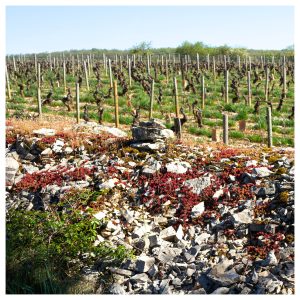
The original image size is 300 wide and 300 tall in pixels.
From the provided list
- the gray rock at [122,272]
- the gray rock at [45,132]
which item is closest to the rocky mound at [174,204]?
the gray rock at [122,272]

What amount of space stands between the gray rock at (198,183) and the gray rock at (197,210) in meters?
0.40

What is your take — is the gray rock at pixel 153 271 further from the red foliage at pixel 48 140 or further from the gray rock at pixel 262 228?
the red foliage at pixel 48 140

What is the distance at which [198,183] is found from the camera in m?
7.56

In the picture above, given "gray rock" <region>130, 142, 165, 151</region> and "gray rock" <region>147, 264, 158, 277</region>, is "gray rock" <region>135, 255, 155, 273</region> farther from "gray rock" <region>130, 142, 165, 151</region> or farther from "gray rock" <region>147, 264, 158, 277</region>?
"gray rock" <region>130, 142, 165, 151</region>

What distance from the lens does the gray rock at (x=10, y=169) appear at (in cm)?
864

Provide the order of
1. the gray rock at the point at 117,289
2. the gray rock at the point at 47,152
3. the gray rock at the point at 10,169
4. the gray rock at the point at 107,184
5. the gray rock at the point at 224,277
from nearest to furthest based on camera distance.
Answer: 1. the gray rock at the point at 224,277
2. the gray rock at the point at 117,289
3. the gray rock at the point at 107,184
4. the gray rock at the point at 10,169
5. the gray rock at the point at 47,152

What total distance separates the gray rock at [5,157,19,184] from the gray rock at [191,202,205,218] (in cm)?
390

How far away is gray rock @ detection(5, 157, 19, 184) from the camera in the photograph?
864 centimetres

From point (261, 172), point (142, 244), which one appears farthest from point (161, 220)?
point (261, 172)

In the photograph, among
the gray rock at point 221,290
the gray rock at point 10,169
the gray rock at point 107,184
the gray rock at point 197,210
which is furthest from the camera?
the gray rock at point 10,169

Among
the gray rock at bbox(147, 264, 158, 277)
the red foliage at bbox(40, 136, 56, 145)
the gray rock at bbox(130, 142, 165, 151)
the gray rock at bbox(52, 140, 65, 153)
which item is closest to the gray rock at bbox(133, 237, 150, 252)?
the gray rock at bbox(147, 264, 158, 277)

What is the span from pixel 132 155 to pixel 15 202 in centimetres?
252

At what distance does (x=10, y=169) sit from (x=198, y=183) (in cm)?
397

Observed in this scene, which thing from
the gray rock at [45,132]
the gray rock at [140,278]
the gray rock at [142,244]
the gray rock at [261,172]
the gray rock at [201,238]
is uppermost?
the gray rock at [45,132]
